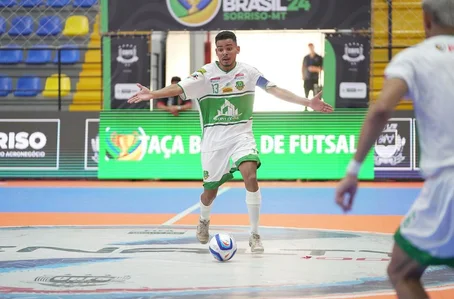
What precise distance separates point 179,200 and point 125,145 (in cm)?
414

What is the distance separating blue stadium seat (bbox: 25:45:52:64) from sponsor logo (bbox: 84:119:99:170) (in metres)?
3.80

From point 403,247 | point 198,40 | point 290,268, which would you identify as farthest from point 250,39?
point 403,247

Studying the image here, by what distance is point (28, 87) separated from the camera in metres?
21.0

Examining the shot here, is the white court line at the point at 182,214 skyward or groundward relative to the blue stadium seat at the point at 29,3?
groundward

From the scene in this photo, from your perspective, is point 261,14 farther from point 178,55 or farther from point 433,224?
point 433,224

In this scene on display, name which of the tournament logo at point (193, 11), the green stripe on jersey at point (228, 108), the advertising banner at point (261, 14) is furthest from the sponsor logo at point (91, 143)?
the green stripe on jersey at point (228, 108)

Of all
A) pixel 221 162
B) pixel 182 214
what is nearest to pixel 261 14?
pixel 182 214

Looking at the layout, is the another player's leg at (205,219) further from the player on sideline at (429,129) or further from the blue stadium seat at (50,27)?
the blue stadium seat at (50,27)

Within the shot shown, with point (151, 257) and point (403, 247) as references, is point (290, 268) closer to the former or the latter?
point (151, 257)

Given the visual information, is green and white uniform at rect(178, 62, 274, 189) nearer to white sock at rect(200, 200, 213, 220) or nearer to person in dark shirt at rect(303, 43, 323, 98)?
white sock at rect(200, 200, 213, 220)

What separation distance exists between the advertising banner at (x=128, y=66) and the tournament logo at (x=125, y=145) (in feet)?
2.80

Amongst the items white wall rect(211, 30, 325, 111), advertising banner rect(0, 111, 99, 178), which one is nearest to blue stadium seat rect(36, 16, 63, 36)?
advertising banner rect(0, 111, 99, 178)

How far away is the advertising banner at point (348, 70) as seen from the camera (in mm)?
18047

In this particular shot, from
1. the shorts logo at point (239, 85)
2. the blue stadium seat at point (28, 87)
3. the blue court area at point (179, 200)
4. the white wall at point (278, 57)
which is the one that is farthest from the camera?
the blue stadium seat at point (28, 87)
